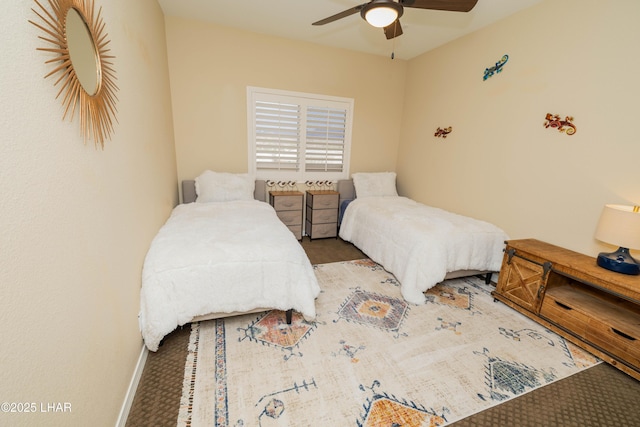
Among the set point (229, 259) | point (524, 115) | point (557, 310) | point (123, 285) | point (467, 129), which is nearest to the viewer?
point (123, 285)

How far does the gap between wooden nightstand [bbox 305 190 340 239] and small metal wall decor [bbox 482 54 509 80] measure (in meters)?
2.26

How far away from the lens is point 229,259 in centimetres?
183

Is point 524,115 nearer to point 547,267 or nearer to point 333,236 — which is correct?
point 547,267

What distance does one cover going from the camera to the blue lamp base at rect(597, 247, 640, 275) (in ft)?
6.12

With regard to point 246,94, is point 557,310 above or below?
below

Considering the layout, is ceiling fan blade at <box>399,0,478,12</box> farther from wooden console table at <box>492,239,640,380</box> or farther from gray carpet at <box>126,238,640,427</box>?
gray carpet at <box>126,238,640,427</box>

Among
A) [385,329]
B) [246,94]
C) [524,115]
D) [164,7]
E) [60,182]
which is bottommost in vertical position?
[385,329]

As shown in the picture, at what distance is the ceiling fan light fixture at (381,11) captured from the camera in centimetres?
172

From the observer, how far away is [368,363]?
1.79 metres

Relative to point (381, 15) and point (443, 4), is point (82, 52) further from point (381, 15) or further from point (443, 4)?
point (443, 4)

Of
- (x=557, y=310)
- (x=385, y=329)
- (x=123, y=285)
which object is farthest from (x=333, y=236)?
(x=123, y=285)

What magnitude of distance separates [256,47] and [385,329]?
3651 mm

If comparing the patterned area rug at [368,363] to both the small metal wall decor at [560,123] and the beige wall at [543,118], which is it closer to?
the beige wall at [543,118]

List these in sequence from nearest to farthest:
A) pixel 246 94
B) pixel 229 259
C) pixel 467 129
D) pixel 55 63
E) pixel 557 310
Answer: pixel 55 63, pixel 229 259, pixel 557 310, pixel 467 129, pixel 246 94
